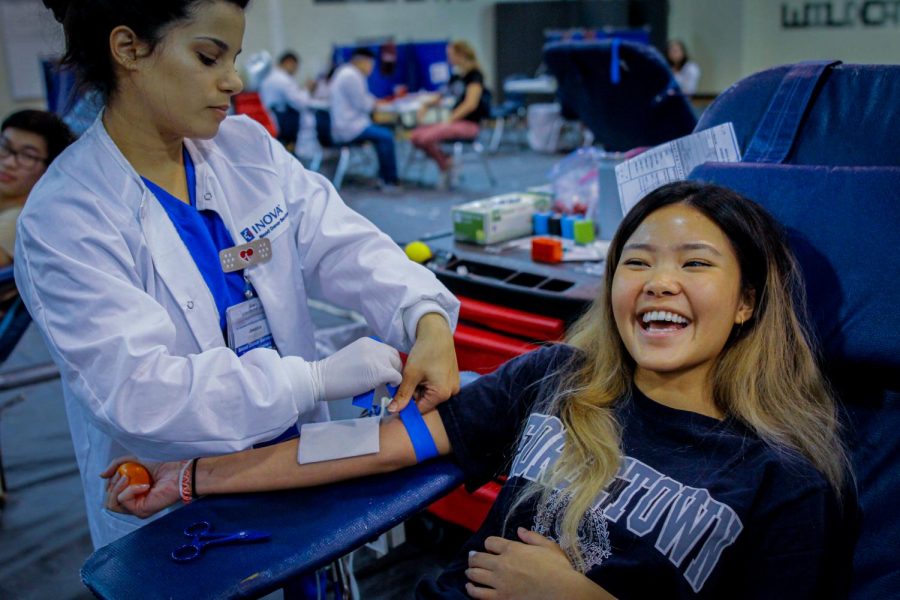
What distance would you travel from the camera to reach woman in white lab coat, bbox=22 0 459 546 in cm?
102

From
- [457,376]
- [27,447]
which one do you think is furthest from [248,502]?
[27,447]

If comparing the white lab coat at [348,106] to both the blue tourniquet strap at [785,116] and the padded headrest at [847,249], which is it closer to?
the blue tourniquet strap at [785,116]

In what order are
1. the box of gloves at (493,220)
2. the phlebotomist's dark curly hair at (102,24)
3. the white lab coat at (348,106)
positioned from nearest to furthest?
the phlebotomist's dark curly hair at (102,24) < the box of gloves at (493,220) < the white lab coat at (348,106)

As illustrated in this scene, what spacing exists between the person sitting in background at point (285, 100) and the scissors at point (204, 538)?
18.4 ft

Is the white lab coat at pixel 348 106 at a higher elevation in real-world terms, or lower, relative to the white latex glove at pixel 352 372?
higher

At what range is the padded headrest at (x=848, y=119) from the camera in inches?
54.3

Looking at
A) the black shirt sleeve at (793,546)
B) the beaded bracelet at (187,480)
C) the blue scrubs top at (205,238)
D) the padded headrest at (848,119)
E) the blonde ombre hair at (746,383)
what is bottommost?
the black shirt sleeve at (793,546)

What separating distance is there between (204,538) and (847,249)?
102 cm

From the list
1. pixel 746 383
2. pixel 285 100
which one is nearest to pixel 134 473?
pixel 746 383

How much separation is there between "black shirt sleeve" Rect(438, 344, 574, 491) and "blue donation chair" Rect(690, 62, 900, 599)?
0.41m

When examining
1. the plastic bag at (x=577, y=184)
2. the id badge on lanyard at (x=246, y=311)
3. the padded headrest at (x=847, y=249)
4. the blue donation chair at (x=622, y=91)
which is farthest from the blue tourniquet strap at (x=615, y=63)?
the id badge on lanyard at (x=246, y=311)

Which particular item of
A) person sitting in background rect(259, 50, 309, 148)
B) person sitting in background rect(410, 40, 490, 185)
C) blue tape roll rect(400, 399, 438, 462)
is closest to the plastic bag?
blue tape roll rect(400, 399, 438, 462)

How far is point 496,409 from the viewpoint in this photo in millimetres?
1292

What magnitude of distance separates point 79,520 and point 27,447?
0.58 metres
